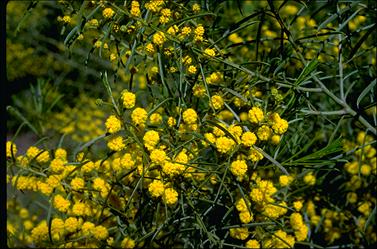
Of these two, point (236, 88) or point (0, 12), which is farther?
point (0, 12)

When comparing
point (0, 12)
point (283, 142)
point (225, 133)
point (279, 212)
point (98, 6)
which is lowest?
point (279, 212)

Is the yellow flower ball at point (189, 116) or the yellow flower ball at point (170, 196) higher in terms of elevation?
the yellow flower ball at point (189, 116)

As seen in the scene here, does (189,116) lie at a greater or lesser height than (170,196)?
greater

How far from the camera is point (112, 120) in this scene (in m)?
1.24

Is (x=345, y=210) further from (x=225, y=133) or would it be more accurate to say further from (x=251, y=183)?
(x=225, y=133)

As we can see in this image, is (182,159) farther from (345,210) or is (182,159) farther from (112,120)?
(345,210)

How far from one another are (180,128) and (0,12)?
35.3 inches

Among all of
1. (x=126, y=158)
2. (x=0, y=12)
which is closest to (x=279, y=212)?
(x=126, y=158)

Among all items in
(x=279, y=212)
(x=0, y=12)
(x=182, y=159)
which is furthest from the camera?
(x=0, y=12)

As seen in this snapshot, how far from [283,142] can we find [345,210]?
24.8 inches

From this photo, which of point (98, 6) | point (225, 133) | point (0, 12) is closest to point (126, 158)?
point (225, 133)

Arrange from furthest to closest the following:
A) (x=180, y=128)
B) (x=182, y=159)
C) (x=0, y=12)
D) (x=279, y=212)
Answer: (x=0, y=12), (x=279, y=212), (x=180, y=128), (x=182, y=159)

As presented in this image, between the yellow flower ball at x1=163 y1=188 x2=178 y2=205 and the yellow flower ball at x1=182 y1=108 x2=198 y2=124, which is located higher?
the yellow flower ball at x1=182 y1=108 x2=198 y2=124

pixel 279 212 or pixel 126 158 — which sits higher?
pixel 126 158
